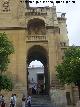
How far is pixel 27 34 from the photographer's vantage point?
39.8m

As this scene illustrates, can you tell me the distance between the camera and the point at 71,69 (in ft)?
101

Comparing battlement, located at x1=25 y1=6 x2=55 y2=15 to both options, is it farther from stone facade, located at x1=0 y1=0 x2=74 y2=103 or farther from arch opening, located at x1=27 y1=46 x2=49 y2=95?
arch opening, located at x1=27 y1=46 x2=49 y2=95

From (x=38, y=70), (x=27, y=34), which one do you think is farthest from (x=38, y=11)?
(x=38, y=70)

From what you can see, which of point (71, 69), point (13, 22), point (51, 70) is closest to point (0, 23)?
point (13, 22)

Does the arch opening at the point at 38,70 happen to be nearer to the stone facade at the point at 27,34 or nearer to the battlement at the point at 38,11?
the stone facade at the point at 27,34

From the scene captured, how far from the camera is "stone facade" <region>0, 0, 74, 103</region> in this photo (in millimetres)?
37750

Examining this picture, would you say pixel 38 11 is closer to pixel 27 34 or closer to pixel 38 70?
pixel 27 34

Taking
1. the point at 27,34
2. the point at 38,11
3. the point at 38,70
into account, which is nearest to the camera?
the point at 27,34

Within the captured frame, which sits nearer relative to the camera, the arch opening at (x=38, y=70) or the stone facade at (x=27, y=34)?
the stone facade at (x=27, y=34)

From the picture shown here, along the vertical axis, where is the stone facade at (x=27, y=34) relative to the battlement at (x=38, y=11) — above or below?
below

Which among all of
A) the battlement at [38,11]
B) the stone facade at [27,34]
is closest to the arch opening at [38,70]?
the stone facade at [27,34]

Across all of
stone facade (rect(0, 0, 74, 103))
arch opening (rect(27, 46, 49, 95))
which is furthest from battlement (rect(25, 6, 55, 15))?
arch opening (rect(27, 46, 49, 95))

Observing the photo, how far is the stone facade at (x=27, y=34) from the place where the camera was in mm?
37750

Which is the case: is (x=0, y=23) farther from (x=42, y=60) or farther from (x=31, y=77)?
(x=31, y=77)
